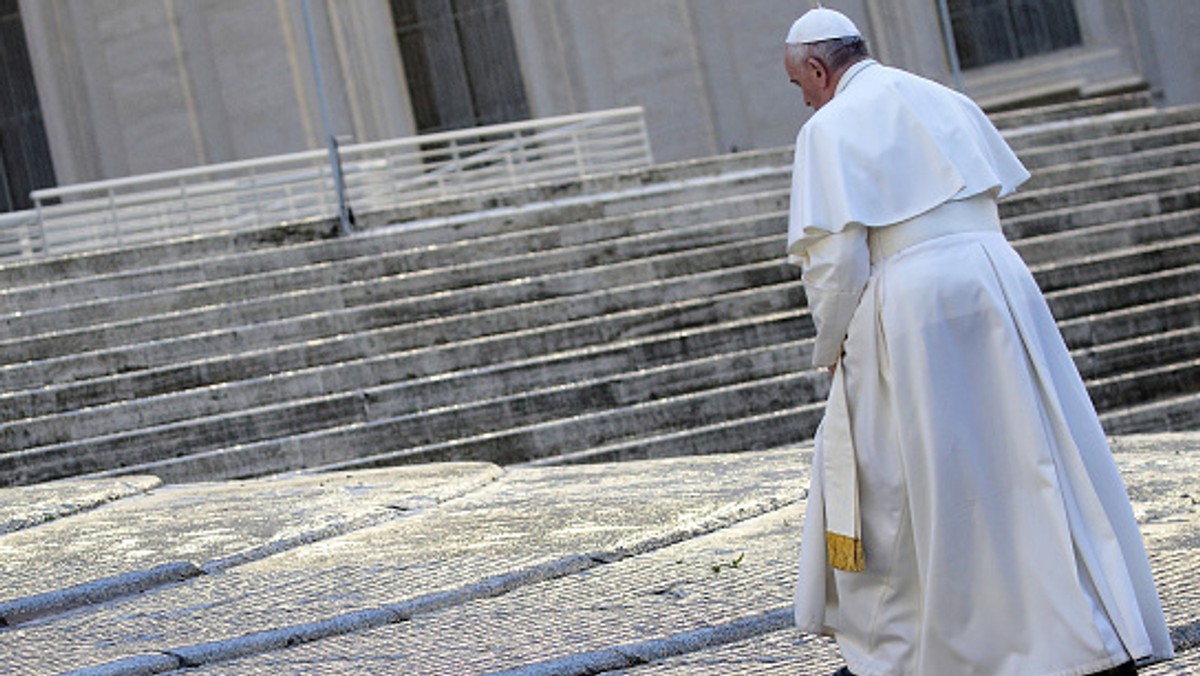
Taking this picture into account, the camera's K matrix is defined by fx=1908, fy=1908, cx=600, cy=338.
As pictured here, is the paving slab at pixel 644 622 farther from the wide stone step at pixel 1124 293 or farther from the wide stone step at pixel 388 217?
the wide stone step at pixel 388 217

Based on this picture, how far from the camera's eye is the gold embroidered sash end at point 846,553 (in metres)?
3.95

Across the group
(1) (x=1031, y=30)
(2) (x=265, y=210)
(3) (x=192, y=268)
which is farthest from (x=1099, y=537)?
(1) (x=1031, y=30)

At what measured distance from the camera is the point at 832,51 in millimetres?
4250

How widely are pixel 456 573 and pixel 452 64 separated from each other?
16824 mm

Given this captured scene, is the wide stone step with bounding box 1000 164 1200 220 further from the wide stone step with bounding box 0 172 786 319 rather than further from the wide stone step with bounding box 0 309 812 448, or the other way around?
the wide stone step with bounding box 0 309 812 448

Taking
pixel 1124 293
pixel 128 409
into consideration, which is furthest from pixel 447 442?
pixel 1124 293

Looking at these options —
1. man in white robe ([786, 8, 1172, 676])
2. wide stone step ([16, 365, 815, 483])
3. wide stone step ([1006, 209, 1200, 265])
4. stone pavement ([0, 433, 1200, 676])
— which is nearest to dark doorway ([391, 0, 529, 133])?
wide stone step ([1006, 209, 1200, 265])

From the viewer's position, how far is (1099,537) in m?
3.86

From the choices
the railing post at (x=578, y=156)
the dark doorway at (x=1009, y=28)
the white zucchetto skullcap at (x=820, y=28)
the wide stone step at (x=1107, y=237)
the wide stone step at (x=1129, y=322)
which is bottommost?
the wide stone step at (x=1129, y=322)

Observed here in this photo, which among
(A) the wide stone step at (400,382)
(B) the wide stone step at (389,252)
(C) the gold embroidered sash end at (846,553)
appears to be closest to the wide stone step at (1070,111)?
(B) the wide stone step at (389,252)

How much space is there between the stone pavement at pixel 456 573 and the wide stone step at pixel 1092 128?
7643 millimetres

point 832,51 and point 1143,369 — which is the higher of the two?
point 832,51

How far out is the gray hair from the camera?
4242 mm

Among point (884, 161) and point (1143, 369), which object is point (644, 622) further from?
point (1143, 369)
